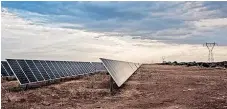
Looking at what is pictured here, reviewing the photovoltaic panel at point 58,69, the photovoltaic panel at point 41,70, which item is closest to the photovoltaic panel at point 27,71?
the photovoltaic panel at point 41,70

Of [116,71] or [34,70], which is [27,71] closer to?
[34,70]

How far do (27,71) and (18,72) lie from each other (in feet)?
4.09

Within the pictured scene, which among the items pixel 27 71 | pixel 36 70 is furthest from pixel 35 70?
pixel 27 71

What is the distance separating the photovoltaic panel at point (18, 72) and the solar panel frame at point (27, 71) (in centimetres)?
32

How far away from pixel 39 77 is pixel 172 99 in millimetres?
9149

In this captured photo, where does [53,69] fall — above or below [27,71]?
below

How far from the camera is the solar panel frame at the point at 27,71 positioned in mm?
20048

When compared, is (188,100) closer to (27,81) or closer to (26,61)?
(27,81)

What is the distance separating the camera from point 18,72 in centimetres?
1928

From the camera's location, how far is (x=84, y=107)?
1317 cm

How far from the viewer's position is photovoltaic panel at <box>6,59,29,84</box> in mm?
18859

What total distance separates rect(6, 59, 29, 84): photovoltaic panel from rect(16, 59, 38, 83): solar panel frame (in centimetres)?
32

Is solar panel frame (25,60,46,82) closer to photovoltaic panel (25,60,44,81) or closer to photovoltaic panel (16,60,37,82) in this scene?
photovoltaic panel (25,60,44,81)

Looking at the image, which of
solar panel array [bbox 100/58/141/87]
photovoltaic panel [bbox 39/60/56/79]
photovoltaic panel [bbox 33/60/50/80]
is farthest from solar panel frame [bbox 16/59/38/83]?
solar panel array [bbox 100/58/141/87]
